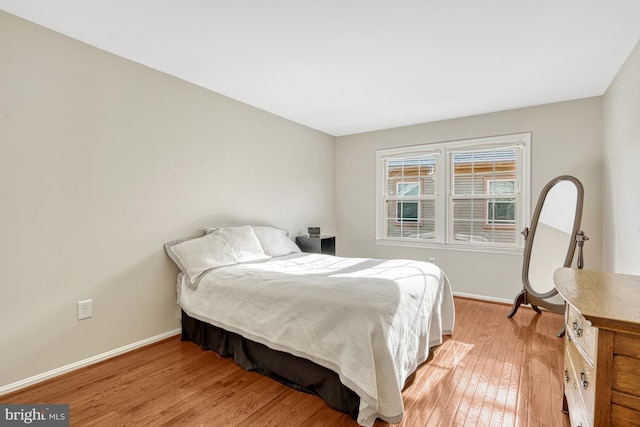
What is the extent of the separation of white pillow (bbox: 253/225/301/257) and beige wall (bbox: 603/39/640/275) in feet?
9.92

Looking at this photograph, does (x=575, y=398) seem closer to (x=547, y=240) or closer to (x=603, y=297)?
(x=603, y=297)

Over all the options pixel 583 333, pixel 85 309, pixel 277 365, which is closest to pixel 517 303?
pixel 583 333

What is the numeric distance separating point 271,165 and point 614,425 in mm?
3591

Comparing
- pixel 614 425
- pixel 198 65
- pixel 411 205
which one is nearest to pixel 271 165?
pixel 198 65

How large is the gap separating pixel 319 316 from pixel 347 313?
20 cm

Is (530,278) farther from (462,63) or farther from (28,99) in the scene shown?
(28,99)

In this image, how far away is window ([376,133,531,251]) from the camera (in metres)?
3.81

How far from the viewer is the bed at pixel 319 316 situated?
5.54 feet

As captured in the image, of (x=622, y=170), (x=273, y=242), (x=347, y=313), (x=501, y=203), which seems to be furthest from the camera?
(x=501, y=203)

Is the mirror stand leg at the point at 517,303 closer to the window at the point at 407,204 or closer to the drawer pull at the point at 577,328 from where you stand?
the window at the point at 407,204

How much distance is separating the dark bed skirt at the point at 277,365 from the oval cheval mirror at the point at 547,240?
2490 mm

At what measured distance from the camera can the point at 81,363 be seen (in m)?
2.29

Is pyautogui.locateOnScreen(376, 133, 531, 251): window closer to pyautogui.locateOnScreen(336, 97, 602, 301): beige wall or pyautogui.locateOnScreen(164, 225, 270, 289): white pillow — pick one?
pyautogui.locateOnScreen(336, 97, 602, 301): beige wall

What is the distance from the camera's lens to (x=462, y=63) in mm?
2592
